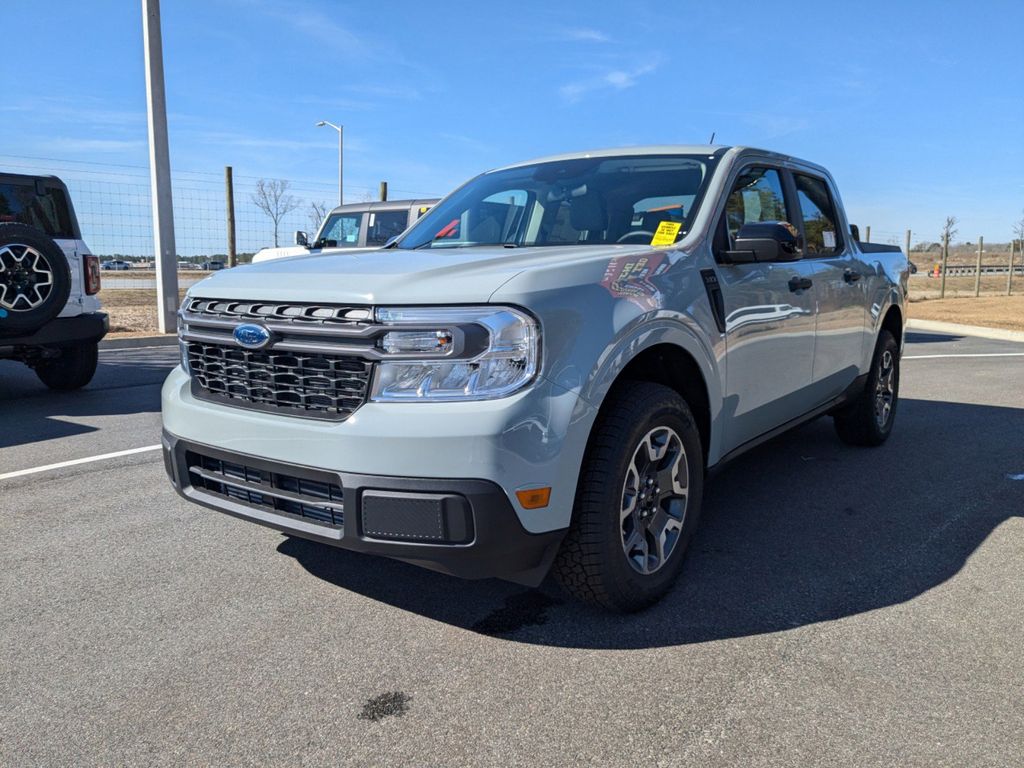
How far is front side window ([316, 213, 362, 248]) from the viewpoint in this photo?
12.6 m

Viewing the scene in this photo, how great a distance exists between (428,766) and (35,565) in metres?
2.28

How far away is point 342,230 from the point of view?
12.8 metres

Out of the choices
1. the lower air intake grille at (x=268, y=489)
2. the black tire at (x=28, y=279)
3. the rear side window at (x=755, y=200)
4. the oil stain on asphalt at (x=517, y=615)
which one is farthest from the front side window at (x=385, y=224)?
the oil stain on asphalt at (x=517, y=615)

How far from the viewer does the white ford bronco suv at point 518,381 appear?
8.05 feet

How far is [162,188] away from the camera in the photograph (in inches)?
532

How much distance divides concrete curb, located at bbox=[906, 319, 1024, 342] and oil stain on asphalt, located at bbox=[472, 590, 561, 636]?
1353 centimetres

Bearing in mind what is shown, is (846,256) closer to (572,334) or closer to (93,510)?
(572,334)

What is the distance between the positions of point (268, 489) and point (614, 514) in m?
1.16

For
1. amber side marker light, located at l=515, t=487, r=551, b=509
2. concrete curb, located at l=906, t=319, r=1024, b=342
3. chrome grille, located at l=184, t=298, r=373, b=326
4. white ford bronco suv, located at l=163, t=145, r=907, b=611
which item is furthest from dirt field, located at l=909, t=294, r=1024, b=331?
chrome grille, located at l=184, t=298, r=373, b=326

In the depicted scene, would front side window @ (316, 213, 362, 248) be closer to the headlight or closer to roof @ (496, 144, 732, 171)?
roof @ (496, 144, 732, 171)

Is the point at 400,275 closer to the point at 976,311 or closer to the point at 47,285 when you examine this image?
the point at 47,285

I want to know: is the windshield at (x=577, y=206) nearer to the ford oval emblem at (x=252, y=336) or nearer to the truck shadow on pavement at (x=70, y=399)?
the ford oval emblem at (x=252, y=336)

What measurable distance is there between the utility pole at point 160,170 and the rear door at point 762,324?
11.5m

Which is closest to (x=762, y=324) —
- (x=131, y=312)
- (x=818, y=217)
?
(x=818, y=217)
